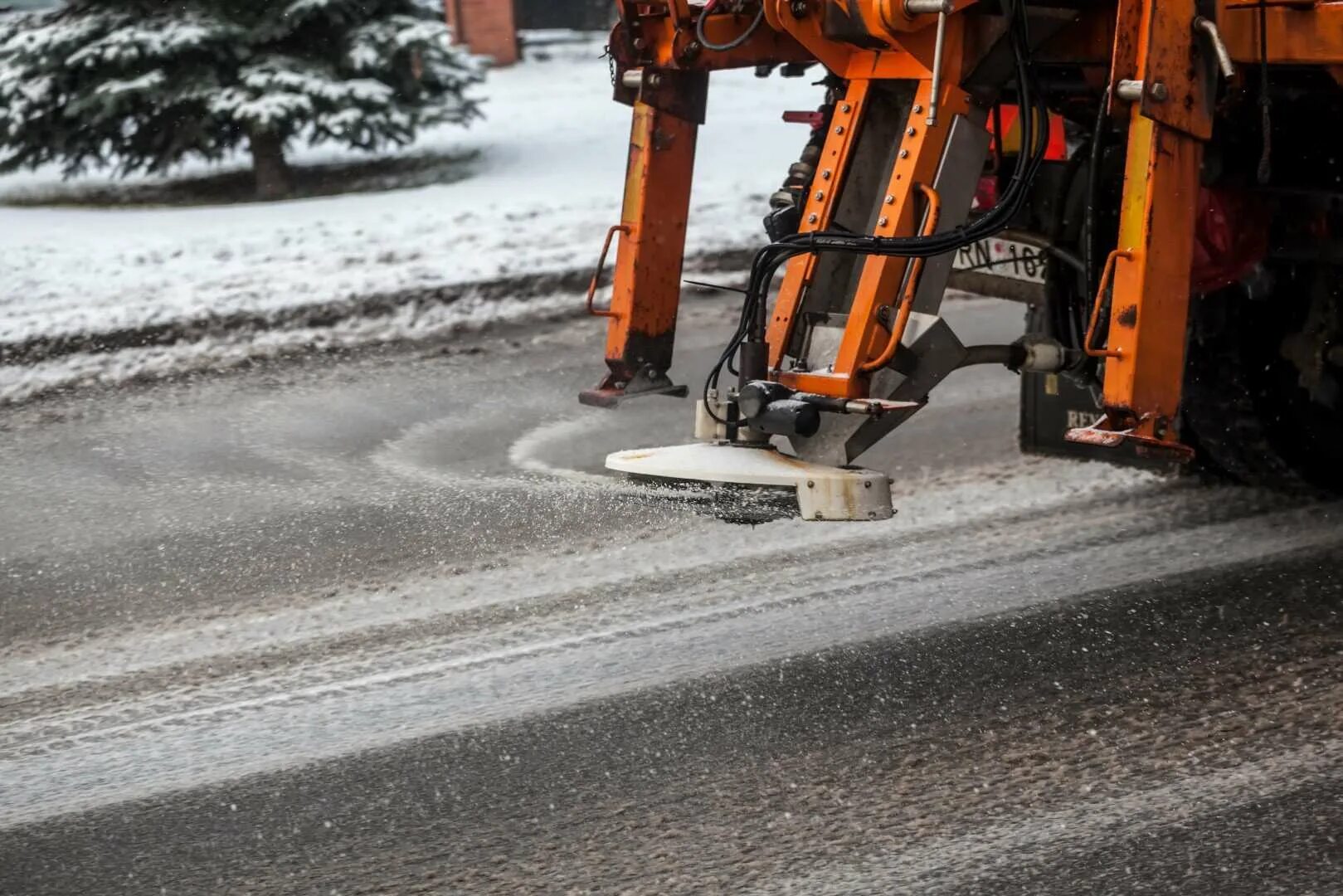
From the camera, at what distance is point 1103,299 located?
3.87 metres

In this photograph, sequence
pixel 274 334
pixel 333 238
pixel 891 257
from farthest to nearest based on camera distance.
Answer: pixel 333 238
pixel 274 334
pixel 891 257

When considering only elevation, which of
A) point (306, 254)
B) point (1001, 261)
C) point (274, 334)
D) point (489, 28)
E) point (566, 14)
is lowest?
point (274, 334)

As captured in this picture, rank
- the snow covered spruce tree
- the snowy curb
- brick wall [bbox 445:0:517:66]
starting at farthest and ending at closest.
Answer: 1. brick wall [bbox 445:0:517:66]
2. the snow covered spruce tree
3. the snowy curb

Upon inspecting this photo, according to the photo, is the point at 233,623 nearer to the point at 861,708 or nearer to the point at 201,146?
the point at 861,708

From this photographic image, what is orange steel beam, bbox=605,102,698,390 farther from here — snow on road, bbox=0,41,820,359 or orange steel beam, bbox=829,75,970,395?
snow on road, bbox=0,41,820,359

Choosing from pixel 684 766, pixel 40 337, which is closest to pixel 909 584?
pixel 684 766

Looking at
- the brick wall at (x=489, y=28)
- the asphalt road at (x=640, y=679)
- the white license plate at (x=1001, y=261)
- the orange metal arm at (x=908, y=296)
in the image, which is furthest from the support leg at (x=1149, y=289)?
the brick wall at (x=489, y=28)

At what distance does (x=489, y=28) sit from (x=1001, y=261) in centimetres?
1528

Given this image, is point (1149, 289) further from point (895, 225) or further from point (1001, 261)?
point (1001, 261)

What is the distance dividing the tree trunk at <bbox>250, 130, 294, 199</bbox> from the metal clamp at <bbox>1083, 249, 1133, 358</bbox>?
8763 mm

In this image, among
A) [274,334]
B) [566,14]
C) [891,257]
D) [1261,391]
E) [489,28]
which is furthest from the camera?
[566,14]

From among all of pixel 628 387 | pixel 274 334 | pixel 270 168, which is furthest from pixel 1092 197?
pixel 270 168

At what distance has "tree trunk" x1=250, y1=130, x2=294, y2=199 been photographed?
11633 millimetres

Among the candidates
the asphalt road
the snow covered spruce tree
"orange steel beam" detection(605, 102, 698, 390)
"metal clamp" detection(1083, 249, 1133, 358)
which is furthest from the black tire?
the snow covered spruce tree
